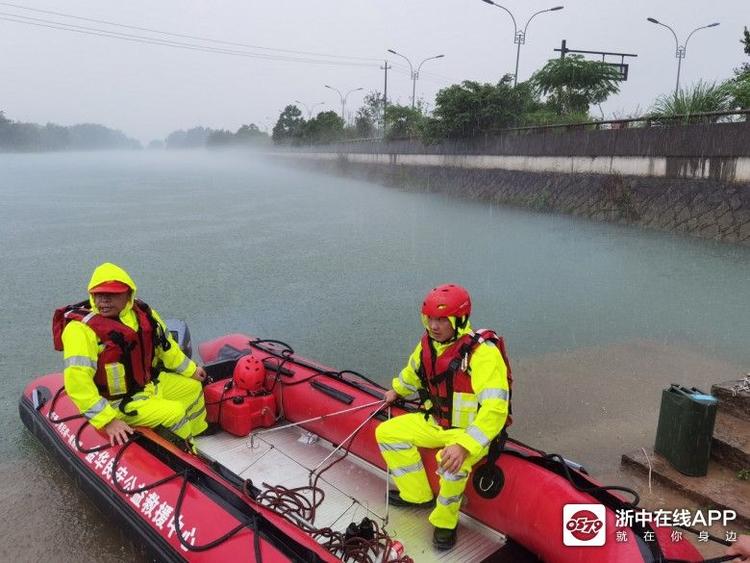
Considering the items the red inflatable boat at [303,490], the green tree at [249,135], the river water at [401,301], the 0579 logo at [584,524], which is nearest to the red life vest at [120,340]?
the red inflatable boat at [303,490]

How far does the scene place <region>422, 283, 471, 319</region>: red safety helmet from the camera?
8.04ft

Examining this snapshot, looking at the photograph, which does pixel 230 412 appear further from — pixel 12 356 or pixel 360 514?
pixel 12 356

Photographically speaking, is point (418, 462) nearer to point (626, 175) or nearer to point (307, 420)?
point (307, 420)

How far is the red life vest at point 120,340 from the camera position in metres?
2.91

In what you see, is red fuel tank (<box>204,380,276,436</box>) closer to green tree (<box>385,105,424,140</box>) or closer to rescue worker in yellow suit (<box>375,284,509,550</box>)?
rescue worker in yellow suit (<box>375,284,509,550</box>)

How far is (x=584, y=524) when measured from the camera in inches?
88.1

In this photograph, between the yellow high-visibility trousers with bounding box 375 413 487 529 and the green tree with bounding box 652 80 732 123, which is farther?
the green tree with bounding box 652 80 732 123

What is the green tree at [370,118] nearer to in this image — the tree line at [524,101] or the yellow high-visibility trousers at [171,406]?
the tree line at [524,101]

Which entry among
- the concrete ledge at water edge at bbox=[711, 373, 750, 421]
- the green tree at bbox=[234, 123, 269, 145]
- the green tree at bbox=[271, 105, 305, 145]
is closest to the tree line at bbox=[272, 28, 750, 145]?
the concrete ledge at water edge at bbox=[711, 373, 750, 421]

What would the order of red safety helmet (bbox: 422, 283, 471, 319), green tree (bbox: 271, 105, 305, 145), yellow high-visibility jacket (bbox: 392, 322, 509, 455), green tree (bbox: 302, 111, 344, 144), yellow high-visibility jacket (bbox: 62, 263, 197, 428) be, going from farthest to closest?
green tree (bbox: 271, 105, 305, 145), green tree (bbox: 302, 111, 344, 144), yellow high-visibility jacket (bbox: 62, 263, 197, 428), red safety helmet (bbox: 422, 283, 471, 319), yellow high-visibility jacket (bbox: 392, 322, 509, 455)

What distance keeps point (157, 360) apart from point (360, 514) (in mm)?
1462

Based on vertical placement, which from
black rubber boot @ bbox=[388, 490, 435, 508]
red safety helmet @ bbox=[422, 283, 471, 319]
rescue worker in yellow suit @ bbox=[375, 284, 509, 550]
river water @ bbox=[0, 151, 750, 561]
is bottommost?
river water @ bbox=[0, 151, 750, 561]

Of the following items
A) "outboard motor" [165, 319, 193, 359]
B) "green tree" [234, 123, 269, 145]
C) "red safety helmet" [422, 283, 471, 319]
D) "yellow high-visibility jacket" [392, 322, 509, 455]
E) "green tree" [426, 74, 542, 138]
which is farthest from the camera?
"green tree" [234, 123, 269, 145]

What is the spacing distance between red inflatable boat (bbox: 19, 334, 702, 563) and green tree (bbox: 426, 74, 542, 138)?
1737 centimetres
